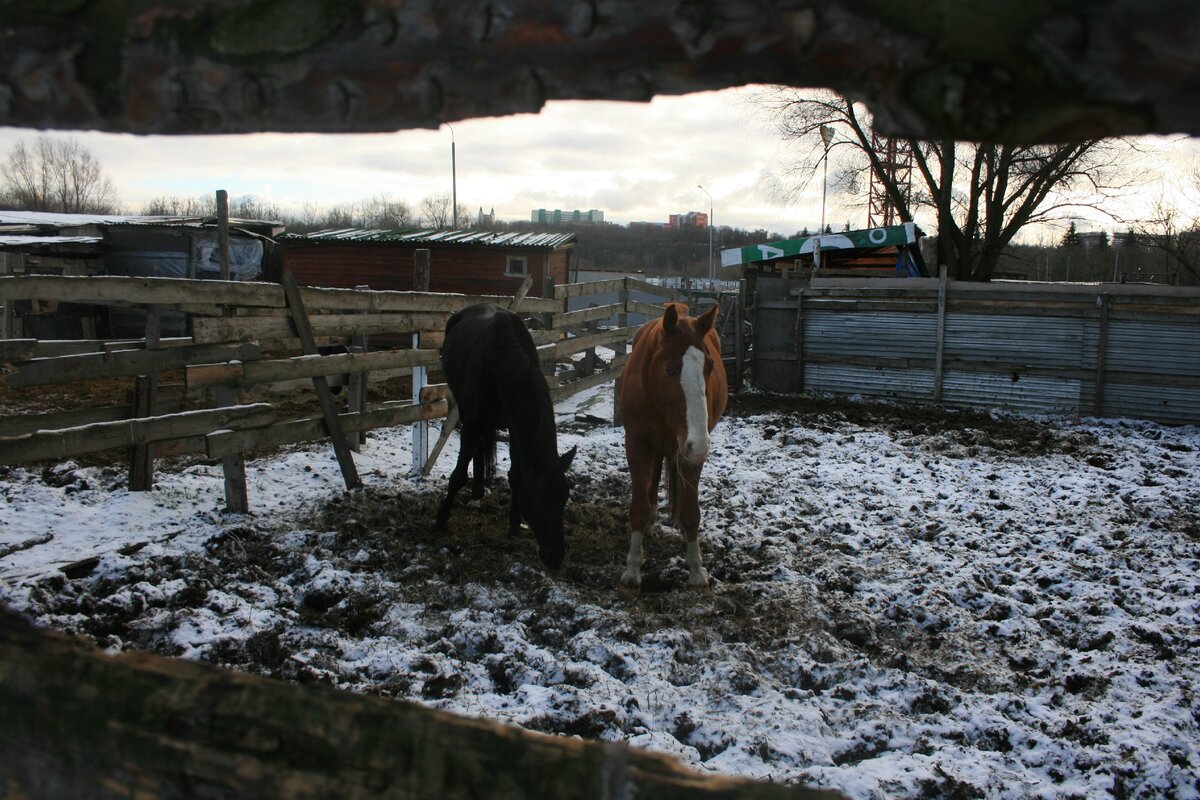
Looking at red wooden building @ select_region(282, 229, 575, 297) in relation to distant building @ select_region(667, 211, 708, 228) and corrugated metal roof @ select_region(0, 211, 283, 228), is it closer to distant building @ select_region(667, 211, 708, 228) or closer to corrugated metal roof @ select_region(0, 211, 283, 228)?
corrugated metal roof @ select_region(0, 211, 283, 228)

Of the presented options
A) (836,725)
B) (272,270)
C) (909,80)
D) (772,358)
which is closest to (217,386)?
(836,725)

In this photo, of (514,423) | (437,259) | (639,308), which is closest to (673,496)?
(514,423)

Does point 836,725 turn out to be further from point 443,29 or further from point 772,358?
point 772,358

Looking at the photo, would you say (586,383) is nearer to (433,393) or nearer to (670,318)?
(433,393)

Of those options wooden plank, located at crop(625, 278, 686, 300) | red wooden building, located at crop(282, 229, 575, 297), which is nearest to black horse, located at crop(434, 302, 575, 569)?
wooden plank, located at crop(625, 278, 686, 300)

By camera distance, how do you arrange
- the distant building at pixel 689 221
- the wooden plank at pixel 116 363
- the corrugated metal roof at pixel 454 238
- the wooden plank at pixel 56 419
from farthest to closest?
the distant building at pixel 689 221, the corrugated metal roof at pixel 454 238, the wooden plank at pixel 56 419, the wooden plank at pixel 116 363

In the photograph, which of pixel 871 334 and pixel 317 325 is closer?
pixel 317 325

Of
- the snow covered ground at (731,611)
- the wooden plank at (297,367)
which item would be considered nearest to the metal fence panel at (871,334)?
the snow covered ground at (731,611)

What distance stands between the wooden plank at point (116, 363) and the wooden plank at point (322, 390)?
21.7 inches

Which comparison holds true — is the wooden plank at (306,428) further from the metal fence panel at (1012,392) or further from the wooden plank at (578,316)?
the metal fence panel at (1012,392)

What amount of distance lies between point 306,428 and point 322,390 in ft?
1.37

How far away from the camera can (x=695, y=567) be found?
16.4 feet

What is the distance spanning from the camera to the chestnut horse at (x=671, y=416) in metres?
4.52

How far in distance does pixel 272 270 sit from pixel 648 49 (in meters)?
19.2
